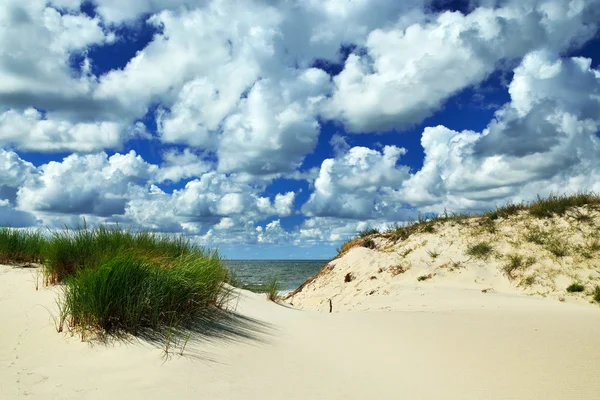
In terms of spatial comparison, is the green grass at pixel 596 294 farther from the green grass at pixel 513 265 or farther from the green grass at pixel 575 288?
the green grass at pixel 513 265

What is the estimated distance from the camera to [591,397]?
A: 13.4 ft

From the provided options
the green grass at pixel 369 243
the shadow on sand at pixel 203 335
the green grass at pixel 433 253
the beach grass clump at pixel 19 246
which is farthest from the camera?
the green grass at pixel 369 243

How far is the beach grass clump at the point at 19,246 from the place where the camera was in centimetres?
934

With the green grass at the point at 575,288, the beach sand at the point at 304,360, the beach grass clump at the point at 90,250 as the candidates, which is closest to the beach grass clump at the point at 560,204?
the green grass at the point at 575,288

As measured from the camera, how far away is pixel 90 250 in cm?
715

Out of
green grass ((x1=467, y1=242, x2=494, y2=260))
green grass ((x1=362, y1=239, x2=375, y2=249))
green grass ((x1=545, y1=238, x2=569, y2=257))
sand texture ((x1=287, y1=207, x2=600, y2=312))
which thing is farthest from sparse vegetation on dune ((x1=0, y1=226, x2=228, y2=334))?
green grass ((x1=362, y1=239, x2=375, y2=249))

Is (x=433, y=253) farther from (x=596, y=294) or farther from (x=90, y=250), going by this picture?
(x=90, y=250)

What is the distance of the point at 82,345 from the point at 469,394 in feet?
12.7

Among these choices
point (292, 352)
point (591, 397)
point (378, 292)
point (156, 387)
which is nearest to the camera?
point (156, 387)

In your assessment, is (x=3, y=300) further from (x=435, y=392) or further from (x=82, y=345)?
(x=435, y=392)

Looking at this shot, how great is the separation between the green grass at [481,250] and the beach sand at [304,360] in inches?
263

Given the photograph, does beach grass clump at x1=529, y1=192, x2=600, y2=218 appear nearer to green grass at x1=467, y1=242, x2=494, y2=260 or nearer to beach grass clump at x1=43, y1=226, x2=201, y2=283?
green grass at x1=467, y1=242, x2=494, y2=260

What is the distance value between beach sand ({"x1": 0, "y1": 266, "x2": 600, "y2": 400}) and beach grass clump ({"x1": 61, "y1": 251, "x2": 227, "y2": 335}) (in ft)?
→ 0.91

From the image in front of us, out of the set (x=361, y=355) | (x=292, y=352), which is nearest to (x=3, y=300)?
(x=292, y=352)
